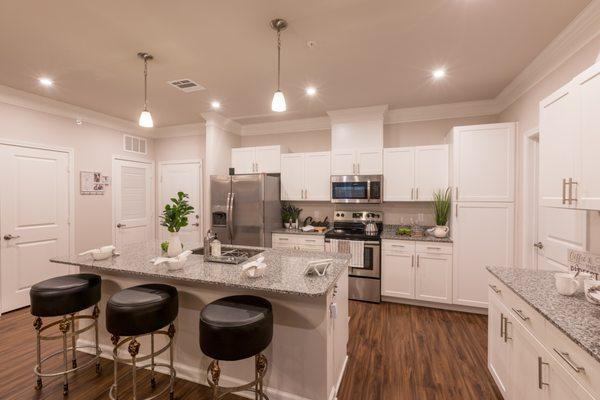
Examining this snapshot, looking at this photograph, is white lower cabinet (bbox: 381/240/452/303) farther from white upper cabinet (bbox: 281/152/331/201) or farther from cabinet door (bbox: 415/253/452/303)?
white upper cabinet (bbox: 281/152/331/201)

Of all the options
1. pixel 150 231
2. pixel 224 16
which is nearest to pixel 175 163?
pixel 150 231

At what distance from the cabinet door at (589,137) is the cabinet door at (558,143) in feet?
0.21

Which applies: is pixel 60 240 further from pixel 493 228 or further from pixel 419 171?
pixel 493 228

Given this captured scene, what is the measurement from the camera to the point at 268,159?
4629 millimetres

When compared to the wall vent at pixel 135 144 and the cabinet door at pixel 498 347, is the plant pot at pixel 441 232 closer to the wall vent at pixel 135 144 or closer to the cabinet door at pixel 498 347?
the cabinet door at pixel 498 347

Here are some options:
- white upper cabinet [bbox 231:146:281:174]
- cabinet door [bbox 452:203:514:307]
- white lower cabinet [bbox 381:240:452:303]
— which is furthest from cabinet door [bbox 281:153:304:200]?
cabinet door [bbox 452:203:514:307]

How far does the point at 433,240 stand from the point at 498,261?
74 cm

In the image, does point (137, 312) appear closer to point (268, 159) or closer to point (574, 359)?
point (574, 359)

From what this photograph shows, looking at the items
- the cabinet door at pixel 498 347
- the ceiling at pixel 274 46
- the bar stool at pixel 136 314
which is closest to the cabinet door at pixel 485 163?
the ceiling at pixel 274 46

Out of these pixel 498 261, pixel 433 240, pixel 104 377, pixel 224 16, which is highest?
pixel 224 16

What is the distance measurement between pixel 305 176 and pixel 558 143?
3.13 m

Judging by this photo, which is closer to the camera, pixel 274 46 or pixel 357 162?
pixel 274 46

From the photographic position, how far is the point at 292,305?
72.8 inches

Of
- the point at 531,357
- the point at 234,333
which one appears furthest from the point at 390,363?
the point at 234,333
